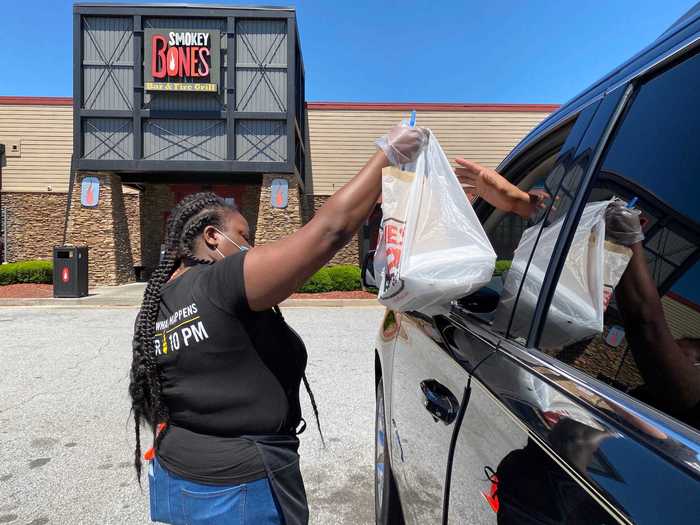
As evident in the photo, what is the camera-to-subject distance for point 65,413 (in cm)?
475

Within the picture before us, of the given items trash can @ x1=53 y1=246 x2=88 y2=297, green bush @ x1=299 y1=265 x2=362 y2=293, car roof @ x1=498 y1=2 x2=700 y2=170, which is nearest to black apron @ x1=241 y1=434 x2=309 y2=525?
car roof @ x1=498 y1=2 x2=700 y2=170

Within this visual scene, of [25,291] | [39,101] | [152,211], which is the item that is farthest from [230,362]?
[39,101]

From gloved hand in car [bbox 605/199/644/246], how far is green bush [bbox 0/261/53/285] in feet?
57.0

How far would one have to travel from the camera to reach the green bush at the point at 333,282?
14.8m

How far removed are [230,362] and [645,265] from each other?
1.15 metres

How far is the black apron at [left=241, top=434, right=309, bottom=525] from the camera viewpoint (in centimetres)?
161

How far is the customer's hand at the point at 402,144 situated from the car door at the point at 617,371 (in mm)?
441

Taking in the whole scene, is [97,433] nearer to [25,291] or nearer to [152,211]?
[25,291]

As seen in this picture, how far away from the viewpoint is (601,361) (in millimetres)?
1104

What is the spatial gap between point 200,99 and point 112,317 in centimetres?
905

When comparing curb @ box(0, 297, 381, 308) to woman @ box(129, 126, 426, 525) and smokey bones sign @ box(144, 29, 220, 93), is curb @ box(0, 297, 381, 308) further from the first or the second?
woman @ box(129, 126, 426, 525)

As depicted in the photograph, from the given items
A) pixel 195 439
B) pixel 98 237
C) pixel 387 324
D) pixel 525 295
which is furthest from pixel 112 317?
pixel 525 295

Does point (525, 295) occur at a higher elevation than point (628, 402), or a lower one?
higher

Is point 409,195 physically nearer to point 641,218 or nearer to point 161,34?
point 641,218
